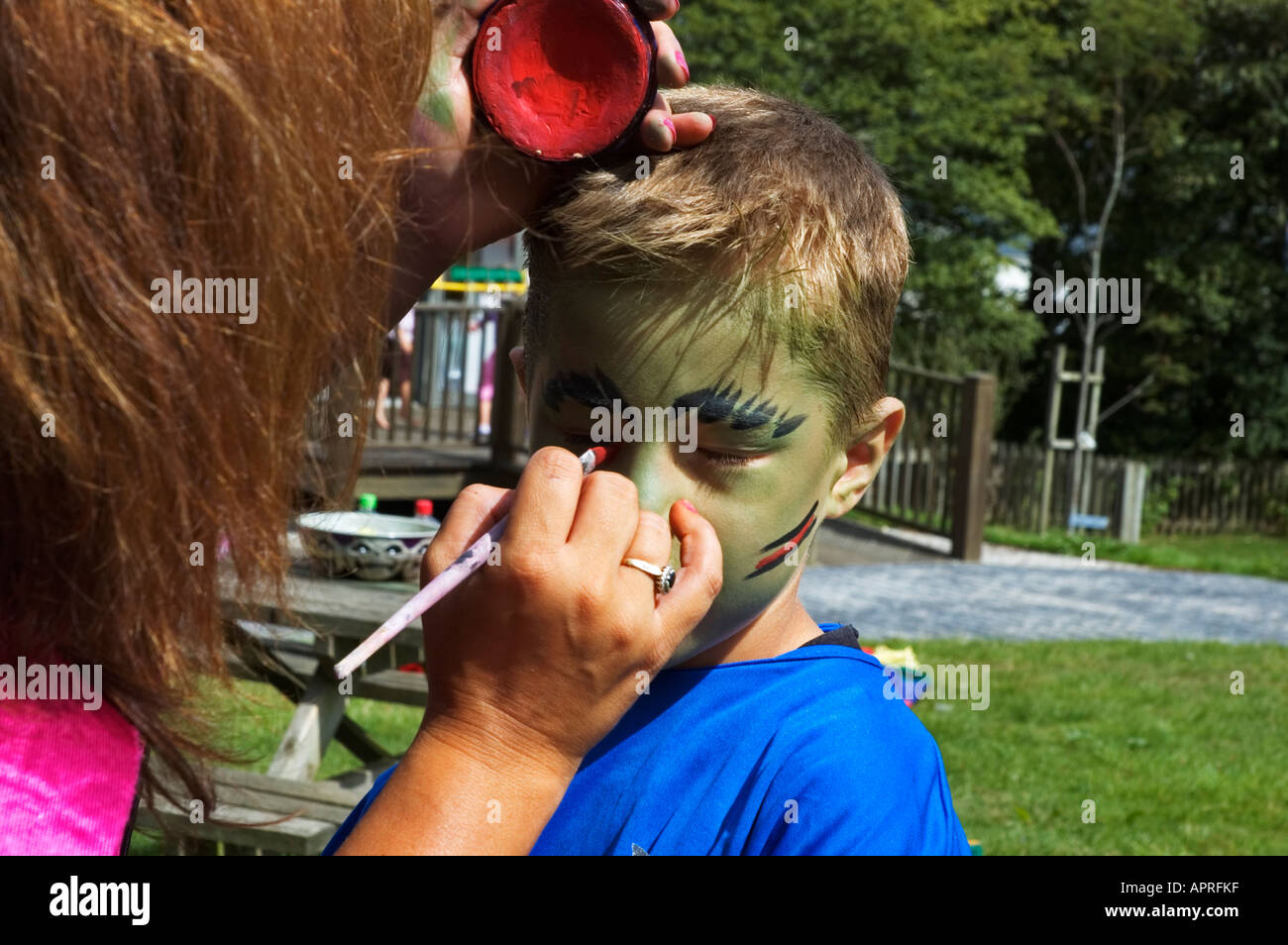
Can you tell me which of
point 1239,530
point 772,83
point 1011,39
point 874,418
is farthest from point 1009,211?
point 874,418

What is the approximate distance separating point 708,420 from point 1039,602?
30.9 ft

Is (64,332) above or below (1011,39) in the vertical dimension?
below

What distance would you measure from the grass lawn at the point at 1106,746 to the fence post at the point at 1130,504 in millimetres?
12717

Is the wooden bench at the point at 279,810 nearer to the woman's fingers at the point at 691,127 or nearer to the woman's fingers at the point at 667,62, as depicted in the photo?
the woman's fingers at the point at 691,127

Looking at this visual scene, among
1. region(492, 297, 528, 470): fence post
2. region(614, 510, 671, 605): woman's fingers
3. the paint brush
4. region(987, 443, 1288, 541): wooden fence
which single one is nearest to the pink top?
the paint brush

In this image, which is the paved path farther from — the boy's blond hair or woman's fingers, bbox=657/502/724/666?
woman's fingers, bbox=657/502/724/666

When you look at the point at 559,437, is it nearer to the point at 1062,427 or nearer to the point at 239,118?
the point at 239,118

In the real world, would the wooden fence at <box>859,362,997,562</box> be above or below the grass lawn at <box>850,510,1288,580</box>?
above

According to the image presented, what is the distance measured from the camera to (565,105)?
1.51 m

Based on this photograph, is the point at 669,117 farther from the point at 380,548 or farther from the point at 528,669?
the point at 380,548

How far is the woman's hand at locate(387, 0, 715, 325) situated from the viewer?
1445 mm

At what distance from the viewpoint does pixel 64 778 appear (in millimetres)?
1069

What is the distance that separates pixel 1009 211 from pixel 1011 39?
3.24 m

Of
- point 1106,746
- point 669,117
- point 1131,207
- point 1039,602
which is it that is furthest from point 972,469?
point 1131,207
